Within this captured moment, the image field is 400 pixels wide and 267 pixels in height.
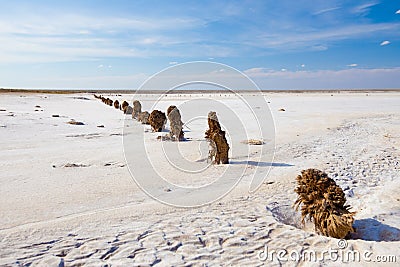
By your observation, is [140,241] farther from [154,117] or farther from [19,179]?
[154,117]

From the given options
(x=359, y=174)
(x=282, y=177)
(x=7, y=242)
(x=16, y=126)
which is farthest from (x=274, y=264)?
(x=16, y=126)

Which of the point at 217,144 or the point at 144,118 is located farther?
the point at 144,118

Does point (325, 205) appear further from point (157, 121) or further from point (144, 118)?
point (144, 118)

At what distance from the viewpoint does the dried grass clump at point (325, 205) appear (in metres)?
3.83

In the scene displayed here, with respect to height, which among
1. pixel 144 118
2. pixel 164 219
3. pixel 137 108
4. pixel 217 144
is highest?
pixel 137 108

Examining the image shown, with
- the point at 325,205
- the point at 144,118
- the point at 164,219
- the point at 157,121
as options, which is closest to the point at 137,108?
the point at 144,118

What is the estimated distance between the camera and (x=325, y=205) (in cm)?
404

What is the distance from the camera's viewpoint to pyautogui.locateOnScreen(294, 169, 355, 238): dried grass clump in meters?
3.83

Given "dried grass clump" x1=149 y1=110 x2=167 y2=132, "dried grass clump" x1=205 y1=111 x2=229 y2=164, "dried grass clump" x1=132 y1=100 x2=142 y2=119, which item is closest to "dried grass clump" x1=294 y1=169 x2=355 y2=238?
"dried grass clump" x1=205 y1=111 x2=229 y2=164

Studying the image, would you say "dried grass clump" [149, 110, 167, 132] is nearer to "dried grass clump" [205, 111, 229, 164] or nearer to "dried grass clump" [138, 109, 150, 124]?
"dried grass clump" [138, 109, 150, 124]

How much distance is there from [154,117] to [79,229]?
985 cm

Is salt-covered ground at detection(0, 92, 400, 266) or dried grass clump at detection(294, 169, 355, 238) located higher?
dried grass clump at detection(294, 169, 355, 238)

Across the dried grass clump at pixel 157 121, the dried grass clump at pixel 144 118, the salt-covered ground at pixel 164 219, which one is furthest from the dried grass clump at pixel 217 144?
Answer: the dried grass clump at pixel 144 118

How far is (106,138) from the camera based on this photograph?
37.4ft
